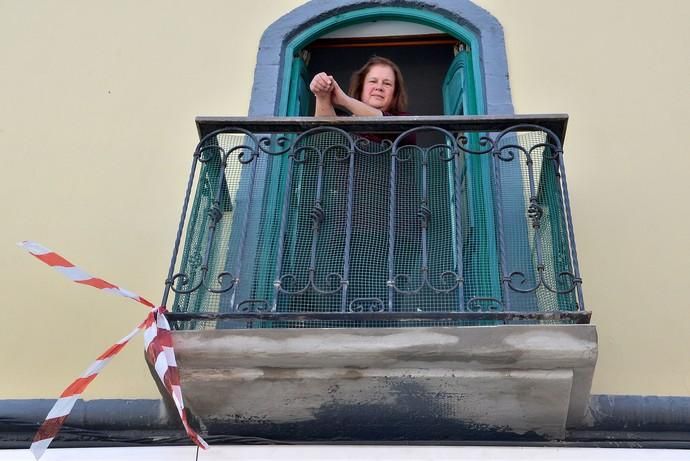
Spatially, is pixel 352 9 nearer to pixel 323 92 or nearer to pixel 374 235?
pixel 323 92

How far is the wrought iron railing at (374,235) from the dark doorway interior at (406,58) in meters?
1.56

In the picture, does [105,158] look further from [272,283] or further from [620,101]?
[620,101]

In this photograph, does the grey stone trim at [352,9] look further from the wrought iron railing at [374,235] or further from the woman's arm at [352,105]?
the woman's arm at [352,105]

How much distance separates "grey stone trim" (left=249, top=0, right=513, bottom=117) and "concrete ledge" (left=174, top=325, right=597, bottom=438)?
2.00 meters

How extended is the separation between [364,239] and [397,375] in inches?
29.9

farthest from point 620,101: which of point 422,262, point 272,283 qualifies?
point 272,283

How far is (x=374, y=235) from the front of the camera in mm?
4285

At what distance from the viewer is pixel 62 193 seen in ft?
17.0

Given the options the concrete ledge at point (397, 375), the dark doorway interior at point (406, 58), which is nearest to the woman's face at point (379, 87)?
the dark doorway interior at point (406, 58)

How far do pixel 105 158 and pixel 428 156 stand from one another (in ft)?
6.18

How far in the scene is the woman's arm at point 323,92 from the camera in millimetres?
4559

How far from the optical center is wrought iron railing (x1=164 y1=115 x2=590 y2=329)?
3996mm

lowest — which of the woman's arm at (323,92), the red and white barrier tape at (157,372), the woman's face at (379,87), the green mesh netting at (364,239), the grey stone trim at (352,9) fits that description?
the red and white barrier tape at (157,372)

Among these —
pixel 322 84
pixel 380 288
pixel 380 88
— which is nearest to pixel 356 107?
pixel 322 84
